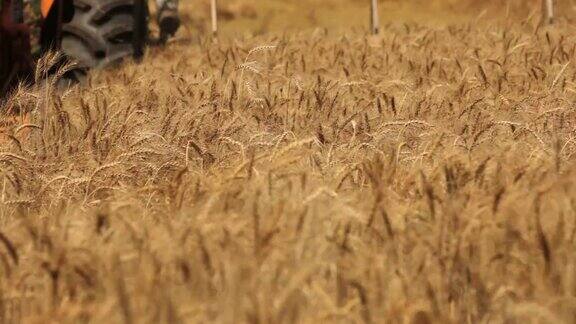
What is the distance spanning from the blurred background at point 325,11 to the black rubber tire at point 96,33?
9.90 metres

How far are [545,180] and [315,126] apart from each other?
1.99 meters

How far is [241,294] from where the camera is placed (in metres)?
2.03

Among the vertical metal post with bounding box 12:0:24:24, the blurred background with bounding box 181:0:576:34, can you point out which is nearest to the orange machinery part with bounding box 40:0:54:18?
the vertical metal post with bounding box 12:0:24:24

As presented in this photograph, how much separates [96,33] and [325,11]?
1206cm

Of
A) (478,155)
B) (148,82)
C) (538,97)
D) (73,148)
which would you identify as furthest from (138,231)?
(148,82)

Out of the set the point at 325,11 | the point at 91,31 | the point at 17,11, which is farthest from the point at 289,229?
the point at 325,11

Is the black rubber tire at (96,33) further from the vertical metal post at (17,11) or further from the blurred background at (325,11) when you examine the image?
the blurred background at (325,11)

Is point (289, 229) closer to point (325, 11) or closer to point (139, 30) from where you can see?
point (139, 30)

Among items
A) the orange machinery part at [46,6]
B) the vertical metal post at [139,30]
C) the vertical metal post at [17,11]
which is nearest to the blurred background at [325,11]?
the vertical metal post at [139,30]

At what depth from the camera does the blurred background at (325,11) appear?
19031 mm

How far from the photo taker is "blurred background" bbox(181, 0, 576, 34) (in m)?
19.0

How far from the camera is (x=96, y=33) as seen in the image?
832 cm

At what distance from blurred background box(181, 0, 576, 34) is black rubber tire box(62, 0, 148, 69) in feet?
32.5

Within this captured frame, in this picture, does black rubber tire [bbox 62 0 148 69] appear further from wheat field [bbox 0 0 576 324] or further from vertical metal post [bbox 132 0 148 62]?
wheat field [bbox 0 0 576 324]
